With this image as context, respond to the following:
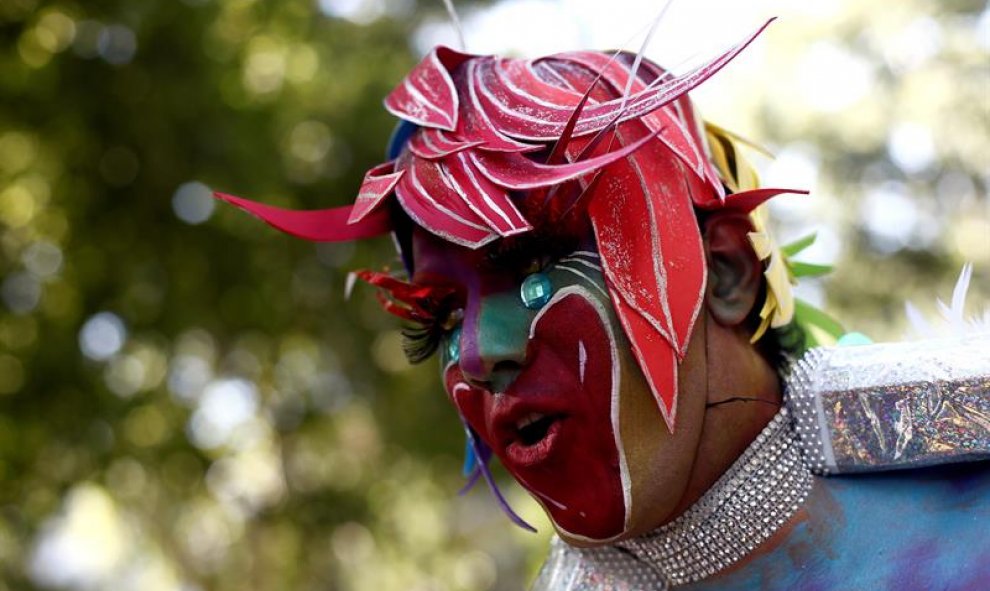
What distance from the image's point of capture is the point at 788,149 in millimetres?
10203

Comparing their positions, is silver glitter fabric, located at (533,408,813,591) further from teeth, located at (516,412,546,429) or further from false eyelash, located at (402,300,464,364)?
false eyelash, located at (402,300,464,364)

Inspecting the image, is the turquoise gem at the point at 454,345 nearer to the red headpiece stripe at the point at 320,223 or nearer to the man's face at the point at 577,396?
the man's face at the point at 577,396

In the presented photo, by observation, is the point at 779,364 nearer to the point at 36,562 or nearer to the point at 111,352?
the point at 111,352

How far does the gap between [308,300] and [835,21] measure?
5693 millimetres

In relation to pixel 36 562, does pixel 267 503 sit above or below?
above

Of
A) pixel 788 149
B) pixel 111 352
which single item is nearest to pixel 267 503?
pixel 111 352

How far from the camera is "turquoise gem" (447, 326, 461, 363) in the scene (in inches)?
80.8

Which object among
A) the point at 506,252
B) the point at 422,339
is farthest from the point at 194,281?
the point at 506,252

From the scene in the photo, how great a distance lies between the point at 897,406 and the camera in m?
1.96

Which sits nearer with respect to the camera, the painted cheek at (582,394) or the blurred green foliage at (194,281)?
the painted cheek at (582,394)

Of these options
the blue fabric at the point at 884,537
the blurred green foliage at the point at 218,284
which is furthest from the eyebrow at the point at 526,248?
the blurred green foliage at the point at 218,284

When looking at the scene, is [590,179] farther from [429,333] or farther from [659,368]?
[429,333]

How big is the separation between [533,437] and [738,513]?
0.38 m

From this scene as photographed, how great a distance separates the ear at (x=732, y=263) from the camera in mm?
2041
